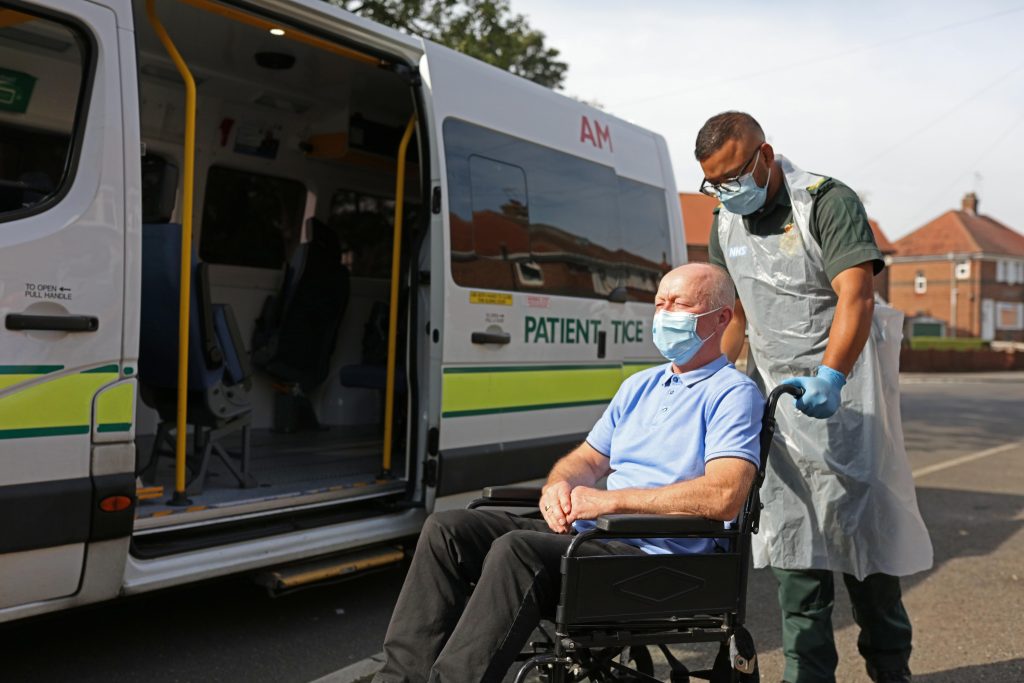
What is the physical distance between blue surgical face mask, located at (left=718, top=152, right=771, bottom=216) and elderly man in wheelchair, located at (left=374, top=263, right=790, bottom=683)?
48 cm

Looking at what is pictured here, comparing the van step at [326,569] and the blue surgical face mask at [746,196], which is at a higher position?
the blue surgical face mask at [746,196]

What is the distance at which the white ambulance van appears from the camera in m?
3.26

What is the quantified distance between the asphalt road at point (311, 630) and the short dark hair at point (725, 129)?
2.08 m

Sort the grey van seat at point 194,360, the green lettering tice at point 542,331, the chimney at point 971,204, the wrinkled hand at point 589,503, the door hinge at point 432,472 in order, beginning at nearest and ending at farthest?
the wrinkled hand at point 589,503 → the grey van seat at point 194,360 → the door hinge at point 432,472 → the green lettering tice at point 542,331 → the chimney at point 971,204

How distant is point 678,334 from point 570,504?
605mm

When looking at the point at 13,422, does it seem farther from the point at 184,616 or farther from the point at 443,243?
the point at 443,243

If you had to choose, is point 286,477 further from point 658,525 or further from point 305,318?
point 658,525

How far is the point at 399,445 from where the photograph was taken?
18.8 feet

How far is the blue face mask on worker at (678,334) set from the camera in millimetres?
2967

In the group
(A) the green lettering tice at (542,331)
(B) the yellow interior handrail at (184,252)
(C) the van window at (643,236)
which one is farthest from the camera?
(C) the van window at (643,236)

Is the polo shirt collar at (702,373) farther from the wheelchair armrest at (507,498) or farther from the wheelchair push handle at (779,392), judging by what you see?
the wheelchair armrest at (507,498)

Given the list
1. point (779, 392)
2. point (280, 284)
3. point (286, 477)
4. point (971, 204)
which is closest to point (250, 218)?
point (280, 284)

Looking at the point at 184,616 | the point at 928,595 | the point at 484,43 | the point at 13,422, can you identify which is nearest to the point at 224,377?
the point at 184,616

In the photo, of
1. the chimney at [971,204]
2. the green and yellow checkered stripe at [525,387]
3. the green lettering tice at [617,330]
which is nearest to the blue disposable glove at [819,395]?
the green and yellow checkered stripe at [525,387]
